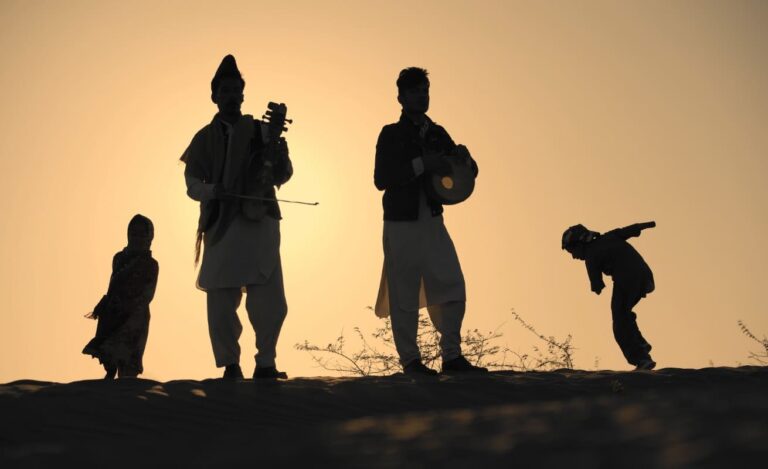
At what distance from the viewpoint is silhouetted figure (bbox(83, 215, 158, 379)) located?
10961mm

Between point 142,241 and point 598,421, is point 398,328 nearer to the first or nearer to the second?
point 142,241

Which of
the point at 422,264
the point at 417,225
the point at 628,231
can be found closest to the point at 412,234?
the point at 417,225

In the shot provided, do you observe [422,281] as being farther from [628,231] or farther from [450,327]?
[628,231]

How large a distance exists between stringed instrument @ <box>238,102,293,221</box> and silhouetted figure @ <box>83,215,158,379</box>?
1425mm

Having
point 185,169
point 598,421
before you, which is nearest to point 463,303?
point 185,169

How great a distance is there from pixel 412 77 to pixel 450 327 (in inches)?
80.3

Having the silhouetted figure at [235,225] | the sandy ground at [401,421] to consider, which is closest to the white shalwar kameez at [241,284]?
the silhouetted figure at [235,225]

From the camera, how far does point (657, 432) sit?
6.36 metres

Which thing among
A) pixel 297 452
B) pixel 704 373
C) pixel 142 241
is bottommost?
pixel 297 452

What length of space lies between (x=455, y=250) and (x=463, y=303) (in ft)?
1.63

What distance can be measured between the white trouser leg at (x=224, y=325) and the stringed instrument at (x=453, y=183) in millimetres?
1745

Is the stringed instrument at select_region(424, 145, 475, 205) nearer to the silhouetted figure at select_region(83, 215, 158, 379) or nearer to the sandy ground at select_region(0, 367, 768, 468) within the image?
the sandy ground at select_region(0, 367, 768, 468)

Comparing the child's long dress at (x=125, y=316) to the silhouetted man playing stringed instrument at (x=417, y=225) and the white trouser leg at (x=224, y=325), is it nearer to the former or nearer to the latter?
the white trouser leg at (x=224, y=325)

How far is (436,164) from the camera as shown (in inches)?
406
